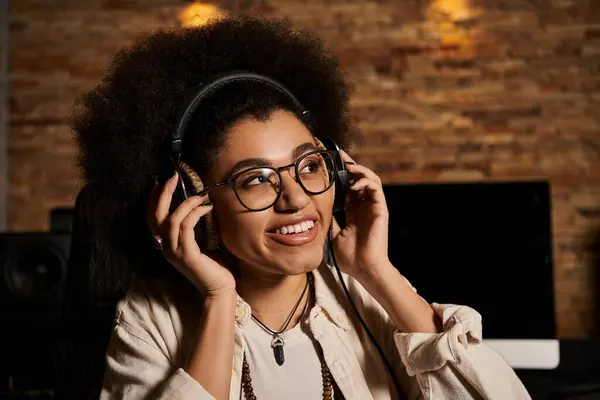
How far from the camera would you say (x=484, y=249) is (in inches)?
91.9

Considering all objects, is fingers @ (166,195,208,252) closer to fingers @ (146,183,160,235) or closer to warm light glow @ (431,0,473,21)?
fingers @ (146,183,160,235)

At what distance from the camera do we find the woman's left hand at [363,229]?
132cm

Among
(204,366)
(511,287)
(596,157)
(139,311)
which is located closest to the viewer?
(204,366)

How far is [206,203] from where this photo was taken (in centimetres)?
123

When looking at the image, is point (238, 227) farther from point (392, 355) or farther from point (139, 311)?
point (392, 355)

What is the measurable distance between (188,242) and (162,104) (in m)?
0.27

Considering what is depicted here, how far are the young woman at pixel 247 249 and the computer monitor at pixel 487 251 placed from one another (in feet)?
3.15

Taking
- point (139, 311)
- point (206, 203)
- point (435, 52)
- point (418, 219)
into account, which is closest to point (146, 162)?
point (206, 203)

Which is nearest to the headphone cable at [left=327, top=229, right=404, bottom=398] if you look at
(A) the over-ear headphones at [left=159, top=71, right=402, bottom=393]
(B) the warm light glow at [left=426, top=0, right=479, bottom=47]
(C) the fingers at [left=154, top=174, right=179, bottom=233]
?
(A) the over-ear headphones at [left=159, top=71, right=402, bottom=393]

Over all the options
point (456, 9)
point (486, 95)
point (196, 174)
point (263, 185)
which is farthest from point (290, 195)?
point (456, 9)

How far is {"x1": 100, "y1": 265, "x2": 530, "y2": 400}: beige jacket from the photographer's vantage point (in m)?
1.21

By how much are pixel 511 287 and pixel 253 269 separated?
127 cm

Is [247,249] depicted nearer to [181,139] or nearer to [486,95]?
[181,139]

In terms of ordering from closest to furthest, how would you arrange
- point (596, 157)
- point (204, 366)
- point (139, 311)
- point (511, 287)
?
point (204, 366) < point (139, 311) < point (511, 287) < point (596, 157)
